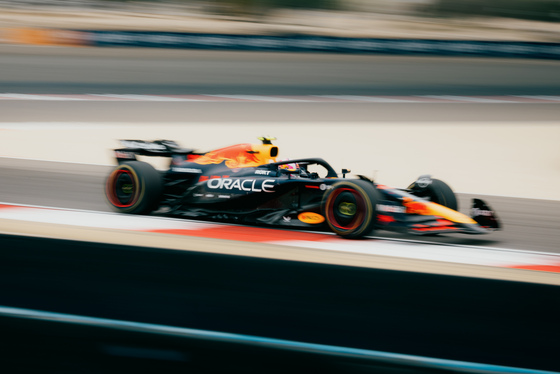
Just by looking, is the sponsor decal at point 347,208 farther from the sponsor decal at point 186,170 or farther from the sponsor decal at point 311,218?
the sponsor decal at point 186,170

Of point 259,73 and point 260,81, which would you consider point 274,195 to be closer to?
point 260,81

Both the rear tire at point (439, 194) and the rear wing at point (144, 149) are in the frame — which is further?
the rear wing at point (144, 149)

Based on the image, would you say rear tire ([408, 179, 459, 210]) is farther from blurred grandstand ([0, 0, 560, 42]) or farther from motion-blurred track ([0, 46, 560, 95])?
blurred grandstand ([0, 0, 560, 42])

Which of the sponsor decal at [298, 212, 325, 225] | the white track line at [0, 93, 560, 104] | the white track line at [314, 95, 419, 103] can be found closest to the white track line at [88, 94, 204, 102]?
the white track line at [0, 93, 560, 104]

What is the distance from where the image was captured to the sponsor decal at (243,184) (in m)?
6.62

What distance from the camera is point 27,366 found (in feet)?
9.61

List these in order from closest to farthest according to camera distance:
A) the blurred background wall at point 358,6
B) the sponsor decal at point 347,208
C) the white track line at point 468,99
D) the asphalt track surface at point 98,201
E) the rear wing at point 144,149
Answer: the sponsor decal at point 347,208 → the asphalt track surface at point 98,201 → the rear wing at point 144,149 → the white track line at point 468,99 → the blurred background wall at point 358,6

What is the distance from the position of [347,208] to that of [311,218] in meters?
0.40

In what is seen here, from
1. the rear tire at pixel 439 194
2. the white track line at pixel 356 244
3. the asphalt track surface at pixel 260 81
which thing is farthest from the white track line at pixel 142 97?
the rear tire at pixel 439 194

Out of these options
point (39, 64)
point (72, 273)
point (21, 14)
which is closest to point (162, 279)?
point (72, 273)

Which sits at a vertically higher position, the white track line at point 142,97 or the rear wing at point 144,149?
the white track line at point 142,97

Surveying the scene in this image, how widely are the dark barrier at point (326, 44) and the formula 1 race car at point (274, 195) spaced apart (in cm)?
1371

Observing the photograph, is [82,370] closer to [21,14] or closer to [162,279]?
[162,279]

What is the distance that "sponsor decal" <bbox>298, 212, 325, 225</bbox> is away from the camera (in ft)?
21.2
